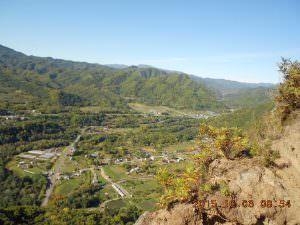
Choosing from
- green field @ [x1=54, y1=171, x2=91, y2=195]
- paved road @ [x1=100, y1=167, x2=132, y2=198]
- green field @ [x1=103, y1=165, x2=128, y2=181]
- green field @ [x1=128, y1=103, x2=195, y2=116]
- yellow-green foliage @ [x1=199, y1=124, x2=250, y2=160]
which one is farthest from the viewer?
green field @ [x1=128, y1=103, x2=195, y2=116]

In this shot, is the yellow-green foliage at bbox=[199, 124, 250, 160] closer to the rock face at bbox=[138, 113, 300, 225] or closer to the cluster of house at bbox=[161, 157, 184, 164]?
the rock face at bbox=[138, 113, 300, 225]

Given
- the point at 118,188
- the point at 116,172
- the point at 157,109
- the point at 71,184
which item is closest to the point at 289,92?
the point at 118,188

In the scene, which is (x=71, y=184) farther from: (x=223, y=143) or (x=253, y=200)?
(x=253, y=200)

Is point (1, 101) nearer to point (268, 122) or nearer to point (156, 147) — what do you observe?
point (156, 147)

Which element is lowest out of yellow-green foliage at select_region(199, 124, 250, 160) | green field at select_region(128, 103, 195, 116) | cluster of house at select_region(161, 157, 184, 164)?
cluster of house at select_region(161, 157, 184, 164)
